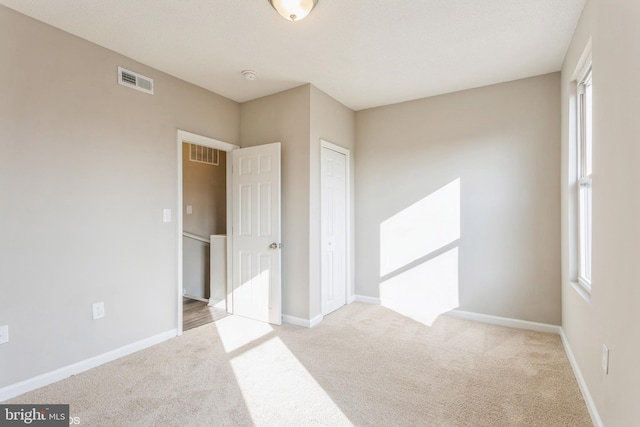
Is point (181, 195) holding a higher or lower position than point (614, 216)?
higher

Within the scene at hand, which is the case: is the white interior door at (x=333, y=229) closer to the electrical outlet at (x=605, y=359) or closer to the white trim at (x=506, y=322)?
the white trim at (x=506, y=322)

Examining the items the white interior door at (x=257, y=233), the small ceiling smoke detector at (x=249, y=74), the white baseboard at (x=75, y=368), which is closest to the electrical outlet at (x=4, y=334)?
the white baseboard at (x=75, y=368)

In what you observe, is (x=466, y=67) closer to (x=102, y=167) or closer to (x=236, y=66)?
(x=236, y=66)

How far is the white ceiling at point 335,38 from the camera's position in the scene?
2115 mm

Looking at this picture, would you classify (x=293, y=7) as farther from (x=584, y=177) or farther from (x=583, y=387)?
(x=583, y=387)

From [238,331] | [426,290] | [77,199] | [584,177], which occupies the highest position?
[584,177]

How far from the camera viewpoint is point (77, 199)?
2422 millimetres

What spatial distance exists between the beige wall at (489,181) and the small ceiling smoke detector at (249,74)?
1730mm

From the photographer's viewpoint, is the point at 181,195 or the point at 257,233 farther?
the point at 257,233

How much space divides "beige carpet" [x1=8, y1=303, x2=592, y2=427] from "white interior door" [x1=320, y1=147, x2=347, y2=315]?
0.68 meters

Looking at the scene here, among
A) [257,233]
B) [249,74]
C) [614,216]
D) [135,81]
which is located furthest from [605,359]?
[135,81]

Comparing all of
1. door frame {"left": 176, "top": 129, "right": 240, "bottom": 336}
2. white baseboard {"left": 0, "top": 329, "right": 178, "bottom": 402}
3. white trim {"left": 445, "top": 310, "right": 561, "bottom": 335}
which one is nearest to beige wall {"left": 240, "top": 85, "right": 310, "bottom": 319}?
door frame {"left": 176, "top": 129, "right": 240, "bottom": 336}

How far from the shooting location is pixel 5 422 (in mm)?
1862

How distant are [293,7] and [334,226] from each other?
242 centimetres
